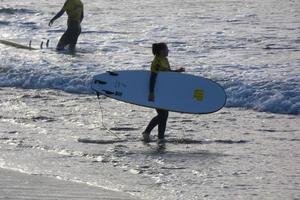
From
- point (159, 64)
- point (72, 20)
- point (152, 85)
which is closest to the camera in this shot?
point (159, 64)

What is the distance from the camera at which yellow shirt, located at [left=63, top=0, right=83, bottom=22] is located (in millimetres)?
22828

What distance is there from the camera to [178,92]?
1346cm

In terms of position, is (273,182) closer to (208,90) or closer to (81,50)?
(208,90)

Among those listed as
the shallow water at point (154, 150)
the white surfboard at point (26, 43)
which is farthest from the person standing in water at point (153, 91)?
the white surfboard at point (26, 43)

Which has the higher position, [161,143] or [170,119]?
[161,143]

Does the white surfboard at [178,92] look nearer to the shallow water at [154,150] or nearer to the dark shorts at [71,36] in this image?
the shallow water at [154,150]

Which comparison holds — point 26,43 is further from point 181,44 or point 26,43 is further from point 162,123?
point 162,123

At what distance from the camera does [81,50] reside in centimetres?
2398

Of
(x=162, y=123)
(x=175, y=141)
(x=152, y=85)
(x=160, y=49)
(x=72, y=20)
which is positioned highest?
(x=160, y=49)

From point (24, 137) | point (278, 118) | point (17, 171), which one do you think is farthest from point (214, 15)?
point (17, 171)

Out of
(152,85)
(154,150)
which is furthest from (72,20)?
(154,150)

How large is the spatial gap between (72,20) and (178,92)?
10.3 metres

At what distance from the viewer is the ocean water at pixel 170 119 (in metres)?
10.5

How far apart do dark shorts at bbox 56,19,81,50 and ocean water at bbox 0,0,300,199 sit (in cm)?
43
